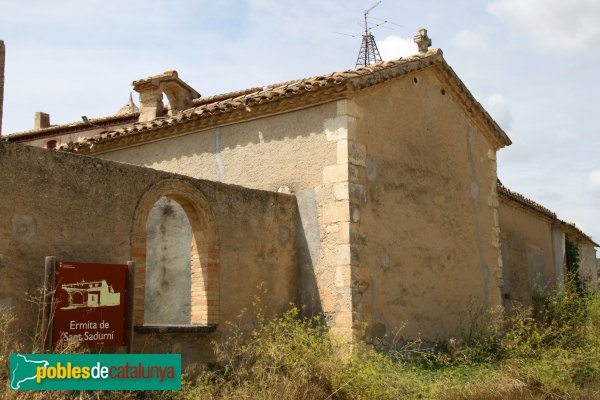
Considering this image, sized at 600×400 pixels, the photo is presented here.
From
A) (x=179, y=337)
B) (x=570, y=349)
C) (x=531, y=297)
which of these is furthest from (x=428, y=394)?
(x=531, y=297)

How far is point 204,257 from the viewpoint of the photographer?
878cm

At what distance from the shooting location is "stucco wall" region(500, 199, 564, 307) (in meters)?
15.9

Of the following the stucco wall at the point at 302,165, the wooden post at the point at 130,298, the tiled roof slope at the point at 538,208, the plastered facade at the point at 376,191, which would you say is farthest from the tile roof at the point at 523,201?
the wooden post at the point at 130,298

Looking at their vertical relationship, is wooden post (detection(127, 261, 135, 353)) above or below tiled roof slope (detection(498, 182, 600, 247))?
below

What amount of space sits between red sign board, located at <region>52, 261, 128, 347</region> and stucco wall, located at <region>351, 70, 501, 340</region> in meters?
3.61

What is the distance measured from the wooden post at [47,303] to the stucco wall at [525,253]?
36.2ft

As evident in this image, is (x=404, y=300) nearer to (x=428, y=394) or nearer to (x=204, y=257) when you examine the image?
(x=428, y=394)

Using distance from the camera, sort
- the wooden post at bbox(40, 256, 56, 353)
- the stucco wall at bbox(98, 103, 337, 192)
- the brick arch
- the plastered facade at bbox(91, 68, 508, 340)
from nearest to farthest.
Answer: the wooden post at bbox(40, 256, 56, 353) < the brick arch < the plastered facade at bbox(91, 68, 508, 340) < the stucco wall at bbox(98, 103, 337, 192)

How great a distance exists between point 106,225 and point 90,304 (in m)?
1.03

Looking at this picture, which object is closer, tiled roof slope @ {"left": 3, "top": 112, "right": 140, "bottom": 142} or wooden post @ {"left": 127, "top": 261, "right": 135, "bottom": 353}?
wooden post @ {"left": 127, "top": 261, "right": 135, "bottom": 353}

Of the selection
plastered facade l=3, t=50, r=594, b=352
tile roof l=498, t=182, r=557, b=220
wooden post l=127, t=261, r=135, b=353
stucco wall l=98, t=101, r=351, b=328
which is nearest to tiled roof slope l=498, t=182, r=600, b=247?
tile roof l=498, t=182, r=557, b=220

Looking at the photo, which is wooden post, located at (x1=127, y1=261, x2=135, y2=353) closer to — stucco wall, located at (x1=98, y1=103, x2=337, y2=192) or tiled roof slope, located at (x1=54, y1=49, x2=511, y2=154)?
stucco wall, located at (x1=98, y1=103, x2=337, y2=192)

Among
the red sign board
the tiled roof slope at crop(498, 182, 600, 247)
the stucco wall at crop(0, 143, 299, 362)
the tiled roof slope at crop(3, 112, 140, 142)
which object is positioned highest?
the tiled roof slope at crop(3, 112, 140, 142)

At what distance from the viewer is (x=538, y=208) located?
17.5 m
